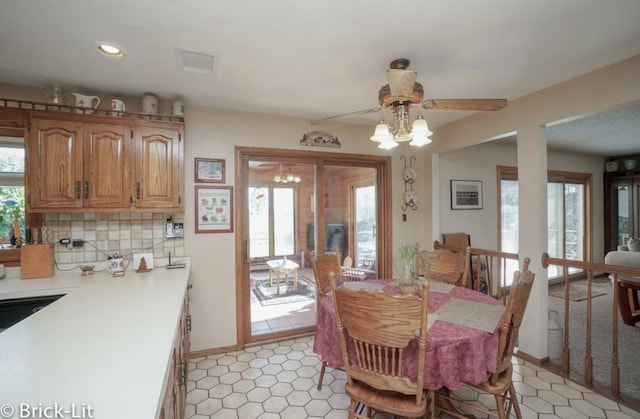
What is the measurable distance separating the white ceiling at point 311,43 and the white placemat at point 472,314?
1.72m

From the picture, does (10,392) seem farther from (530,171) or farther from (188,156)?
(530,171)

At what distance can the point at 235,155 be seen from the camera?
9.87 feet

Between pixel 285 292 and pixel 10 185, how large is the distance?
3033mm

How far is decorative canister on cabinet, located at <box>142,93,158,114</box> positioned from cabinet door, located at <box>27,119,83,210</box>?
501 mm

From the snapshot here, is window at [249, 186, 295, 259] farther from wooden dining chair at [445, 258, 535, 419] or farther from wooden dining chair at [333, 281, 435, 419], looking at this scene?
wooden dining chair at [445, 258, 535, 419]

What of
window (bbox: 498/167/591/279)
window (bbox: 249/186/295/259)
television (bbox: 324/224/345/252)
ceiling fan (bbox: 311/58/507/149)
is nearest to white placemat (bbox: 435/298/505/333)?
ceiling fan (bbox: 311/58/507/149)

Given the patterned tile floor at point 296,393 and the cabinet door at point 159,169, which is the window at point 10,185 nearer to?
the cabinet door at point 159,169

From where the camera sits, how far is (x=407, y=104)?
181cm

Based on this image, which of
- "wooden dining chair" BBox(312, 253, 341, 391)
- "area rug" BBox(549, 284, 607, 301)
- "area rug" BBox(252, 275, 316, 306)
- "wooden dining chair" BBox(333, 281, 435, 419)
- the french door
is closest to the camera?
"wooden dining chair" BBox(333, 281, 435, 419)

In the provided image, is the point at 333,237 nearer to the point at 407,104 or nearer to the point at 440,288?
the point at 440,288

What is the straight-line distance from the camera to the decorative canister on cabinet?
253cm

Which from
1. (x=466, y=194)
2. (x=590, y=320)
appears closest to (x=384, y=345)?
(x=590, y=320)

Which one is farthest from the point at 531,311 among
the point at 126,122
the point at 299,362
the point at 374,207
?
the point at 126,122

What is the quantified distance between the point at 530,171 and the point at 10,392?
3.53m
